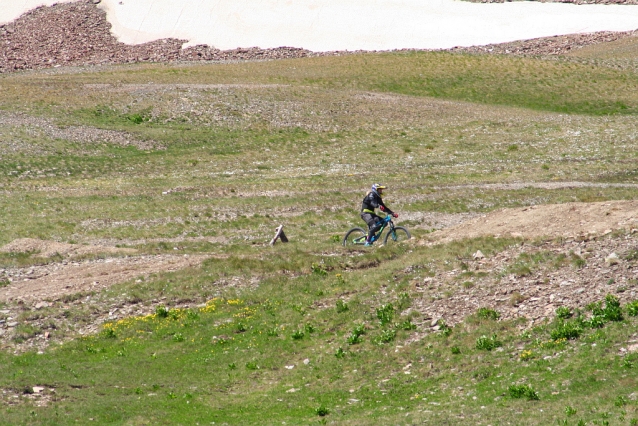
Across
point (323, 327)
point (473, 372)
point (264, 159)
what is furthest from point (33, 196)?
point (473, 372)

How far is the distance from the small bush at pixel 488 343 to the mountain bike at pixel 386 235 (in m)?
12.7

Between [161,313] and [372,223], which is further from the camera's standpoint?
[372,223]

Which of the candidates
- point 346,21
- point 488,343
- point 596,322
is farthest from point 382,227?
point 346,21

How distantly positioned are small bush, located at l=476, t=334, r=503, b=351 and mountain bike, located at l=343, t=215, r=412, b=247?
12.7m

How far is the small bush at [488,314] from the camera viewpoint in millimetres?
21266

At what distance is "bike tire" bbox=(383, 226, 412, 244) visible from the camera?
33.0m

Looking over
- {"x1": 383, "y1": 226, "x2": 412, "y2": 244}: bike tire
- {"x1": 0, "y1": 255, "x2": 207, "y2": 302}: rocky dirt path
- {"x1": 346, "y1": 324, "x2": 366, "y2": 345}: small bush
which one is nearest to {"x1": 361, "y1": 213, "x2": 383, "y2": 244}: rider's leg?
{"x1": 383, "y1": 226, "x2": 412, "y2": 244}: bike tire

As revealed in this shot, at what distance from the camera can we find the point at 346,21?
11425 centimetres

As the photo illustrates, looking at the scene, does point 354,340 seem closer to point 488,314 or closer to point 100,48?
point 488,314

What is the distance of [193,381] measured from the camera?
2109cm

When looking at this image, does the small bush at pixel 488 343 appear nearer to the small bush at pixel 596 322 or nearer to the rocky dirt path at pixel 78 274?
the small bush at pixel 596 322

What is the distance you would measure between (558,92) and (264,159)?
36027 millimetres

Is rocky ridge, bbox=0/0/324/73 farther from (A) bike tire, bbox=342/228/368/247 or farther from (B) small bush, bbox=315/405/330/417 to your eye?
(B) small bush, bbox=315/405/330/417

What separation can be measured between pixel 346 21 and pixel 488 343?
99.5m
